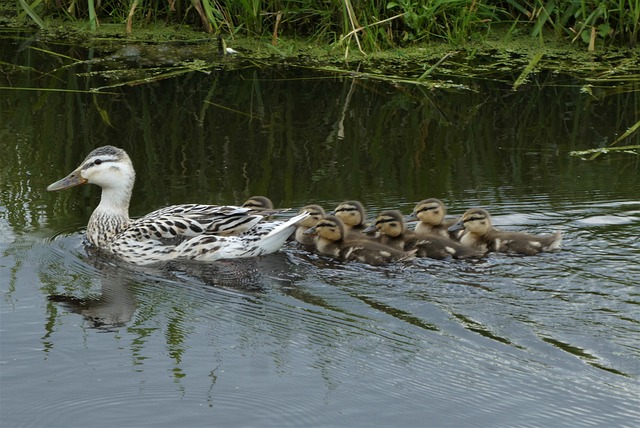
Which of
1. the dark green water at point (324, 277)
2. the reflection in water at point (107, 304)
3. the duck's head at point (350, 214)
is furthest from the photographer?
the duck's head at point (350, 214)

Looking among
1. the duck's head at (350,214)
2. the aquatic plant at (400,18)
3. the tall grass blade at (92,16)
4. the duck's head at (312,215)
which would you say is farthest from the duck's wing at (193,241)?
the tall grass blade at (92,16)

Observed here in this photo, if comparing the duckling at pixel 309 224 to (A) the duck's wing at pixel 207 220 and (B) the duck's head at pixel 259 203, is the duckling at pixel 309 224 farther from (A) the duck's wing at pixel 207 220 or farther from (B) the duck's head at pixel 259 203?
(A) the duck's wing at pixel 207 220

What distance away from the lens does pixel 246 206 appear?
7.33 m

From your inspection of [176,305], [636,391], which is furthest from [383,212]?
[636,391]

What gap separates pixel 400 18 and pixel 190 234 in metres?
4.64

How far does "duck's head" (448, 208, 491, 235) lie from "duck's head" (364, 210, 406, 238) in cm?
37

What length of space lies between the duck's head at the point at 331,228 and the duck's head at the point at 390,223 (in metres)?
0.25

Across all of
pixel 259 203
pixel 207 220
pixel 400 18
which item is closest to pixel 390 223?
pixel 259 203

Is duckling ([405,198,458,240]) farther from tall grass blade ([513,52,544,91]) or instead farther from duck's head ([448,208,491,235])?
tall grass blade ([513,52,544,91])

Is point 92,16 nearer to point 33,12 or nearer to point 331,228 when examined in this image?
point 33,12

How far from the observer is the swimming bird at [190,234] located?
6.91 metres

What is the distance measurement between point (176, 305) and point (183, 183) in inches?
84.9

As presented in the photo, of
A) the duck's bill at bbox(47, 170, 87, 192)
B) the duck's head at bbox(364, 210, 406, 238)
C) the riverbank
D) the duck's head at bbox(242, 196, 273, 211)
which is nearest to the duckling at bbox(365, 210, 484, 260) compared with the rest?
the duck's head at bbox(364, 210, 406, 238)

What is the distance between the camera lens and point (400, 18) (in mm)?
10914
